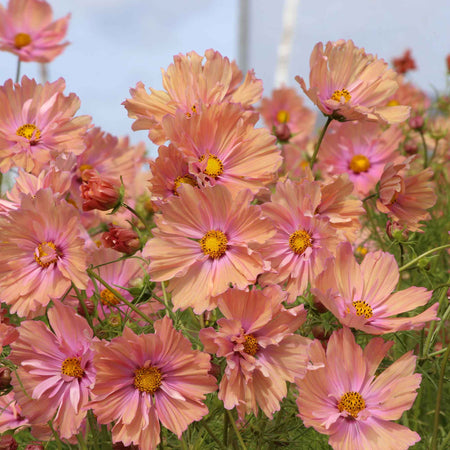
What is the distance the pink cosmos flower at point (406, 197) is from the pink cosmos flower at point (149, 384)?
0.23 metres

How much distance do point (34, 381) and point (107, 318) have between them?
0.09 m

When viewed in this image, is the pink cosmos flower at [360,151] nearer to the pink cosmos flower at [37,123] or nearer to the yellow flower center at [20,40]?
the pink cosmos flower at [37,123]

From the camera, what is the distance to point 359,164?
82cm

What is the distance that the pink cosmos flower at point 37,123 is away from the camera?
1.93 feet

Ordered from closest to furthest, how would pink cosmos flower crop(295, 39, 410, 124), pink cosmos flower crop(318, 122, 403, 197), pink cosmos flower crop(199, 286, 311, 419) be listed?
pink cosmos flower crop(199, 286, 311, 419)
pink cosmos flower crop(295, 39, 410, 124)
pink cosmos flower crop(318, 122, 403, 197)

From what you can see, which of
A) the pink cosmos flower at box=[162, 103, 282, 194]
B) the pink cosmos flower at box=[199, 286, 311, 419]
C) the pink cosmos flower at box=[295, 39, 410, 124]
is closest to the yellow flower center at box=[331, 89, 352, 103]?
the pink cosmos flower at box=[295, 39, 410, 124]

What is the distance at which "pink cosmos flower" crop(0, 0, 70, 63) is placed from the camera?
3.21 feet

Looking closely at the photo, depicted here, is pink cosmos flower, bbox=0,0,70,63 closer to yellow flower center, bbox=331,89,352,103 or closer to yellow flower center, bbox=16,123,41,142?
yellow flower center, bbox=16,123,41,142

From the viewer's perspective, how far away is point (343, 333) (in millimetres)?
427

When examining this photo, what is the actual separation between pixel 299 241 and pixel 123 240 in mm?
136

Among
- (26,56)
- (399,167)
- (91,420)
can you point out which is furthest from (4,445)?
(26,56)

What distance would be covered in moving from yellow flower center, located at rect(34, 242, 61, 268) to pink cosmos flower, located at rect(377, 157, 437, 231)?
27 centimetres

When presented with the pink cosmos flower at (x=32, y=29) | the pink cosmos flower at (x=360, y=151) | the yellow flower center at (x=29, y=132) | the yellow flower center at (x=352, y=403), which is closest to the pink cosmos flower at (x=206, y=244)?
the yellow flower center at (x=352, y=403)

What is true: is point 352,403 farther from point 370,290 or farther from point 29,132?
point 29,132
